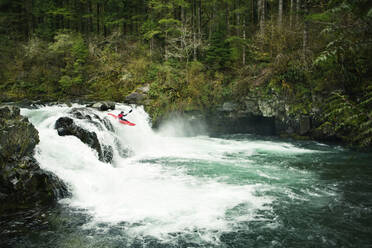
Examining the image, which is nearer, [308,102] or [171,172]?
[171,172]

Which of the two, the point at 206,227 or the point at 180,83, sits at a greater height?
the point at 180,83

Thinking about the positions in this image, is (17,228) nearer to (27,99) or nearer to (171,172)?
(171,172)

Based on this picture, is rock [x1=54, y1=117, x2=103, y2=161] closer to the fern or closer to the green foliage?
the fern

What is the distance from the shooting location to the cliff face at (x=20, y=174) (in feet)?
22.9

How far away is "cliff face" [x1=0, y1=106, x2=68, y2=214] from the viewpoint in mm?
6973

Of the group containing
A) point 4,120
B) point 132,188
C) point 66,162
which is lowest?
point 132,188

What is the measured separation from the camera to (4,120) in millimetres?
7965

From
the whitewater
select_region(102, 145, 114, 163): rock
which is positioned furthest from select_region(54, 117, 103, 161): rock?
select_region(102, 145, 114, 163): rock

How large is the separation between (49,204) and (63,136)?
3.59 m

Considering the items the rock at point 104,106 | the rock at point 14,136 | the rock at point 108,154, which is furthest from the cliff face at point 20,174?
the rock at point 104,106

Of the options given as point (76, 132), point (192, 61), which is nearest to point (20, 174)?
point (76, 132)

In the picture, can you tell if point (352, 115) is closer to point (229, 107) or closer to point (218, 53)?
point (229, 107)

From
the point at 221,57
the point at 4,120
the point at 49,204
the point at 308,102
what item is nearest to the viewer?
the point at 49,204

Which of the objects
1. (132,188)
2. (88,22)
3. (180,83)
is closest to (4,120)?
(132,188)
